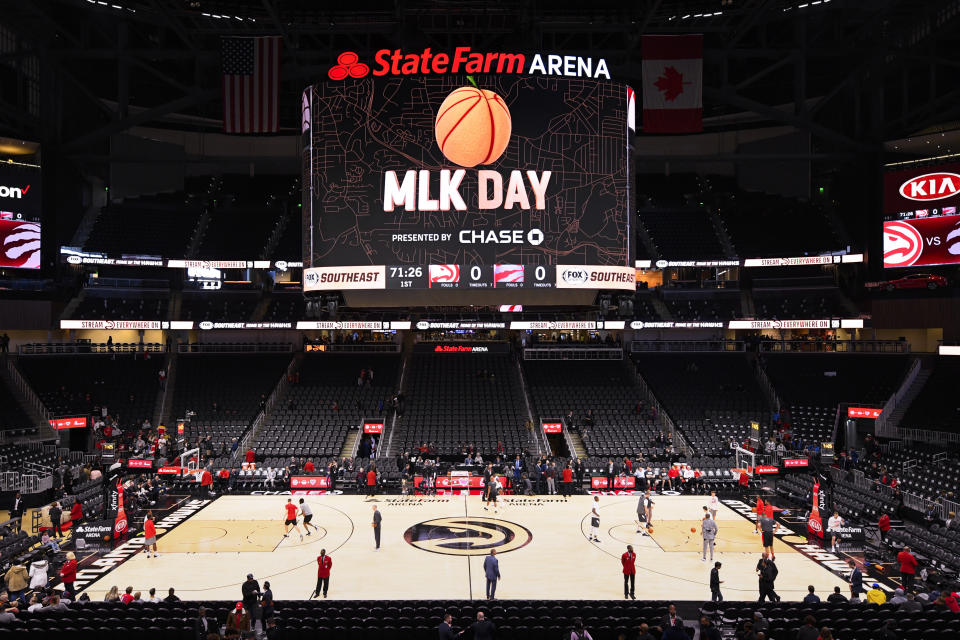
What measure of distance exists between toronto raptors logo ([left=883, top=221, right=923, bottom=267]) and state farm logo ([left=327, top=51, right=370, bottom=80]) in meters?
26.9

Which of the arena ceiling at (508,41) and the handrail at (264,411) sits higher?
the arena ceiling at (508,41)

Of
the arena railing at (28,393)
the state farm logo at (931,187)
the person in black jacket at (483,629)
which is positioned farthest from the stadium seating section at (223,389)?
the state farm logo at (931,187)

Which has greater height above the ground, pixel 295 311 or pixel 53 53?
pixel 53 53

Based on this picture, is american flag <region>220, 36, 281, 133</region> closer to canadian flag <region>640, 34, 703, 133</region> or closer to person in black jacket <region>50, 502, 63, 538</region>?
canadian flag <region>640, 34, 703, 133</region>

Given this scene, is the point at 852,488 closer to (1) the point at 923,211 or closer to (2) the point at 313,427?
(1) the point at 923,211

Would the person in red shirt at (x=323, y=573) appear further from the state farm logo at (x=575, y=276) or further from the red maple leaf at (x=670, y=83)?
the red maple leaf at (x=670, y=83)

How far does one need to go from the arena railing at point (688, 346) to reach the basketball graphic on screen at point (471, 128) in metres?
23.2

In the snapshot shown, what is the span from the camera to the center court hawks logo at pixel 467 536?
806 inches

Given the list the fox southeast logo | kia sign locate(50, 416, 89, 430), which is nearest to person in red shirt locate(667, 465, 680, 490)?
the fox southeast logo

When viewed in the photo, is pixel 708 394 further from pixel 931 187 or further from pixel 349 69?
pixel 349 69

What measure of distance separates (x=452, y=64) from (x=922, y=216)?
24655mm

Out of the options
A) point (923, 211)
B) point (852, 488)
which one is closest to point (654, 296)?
point (923, 211)

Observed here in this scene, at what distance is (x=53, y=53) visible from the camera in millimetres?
33312

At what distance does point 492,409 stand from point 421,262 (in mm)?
15470
